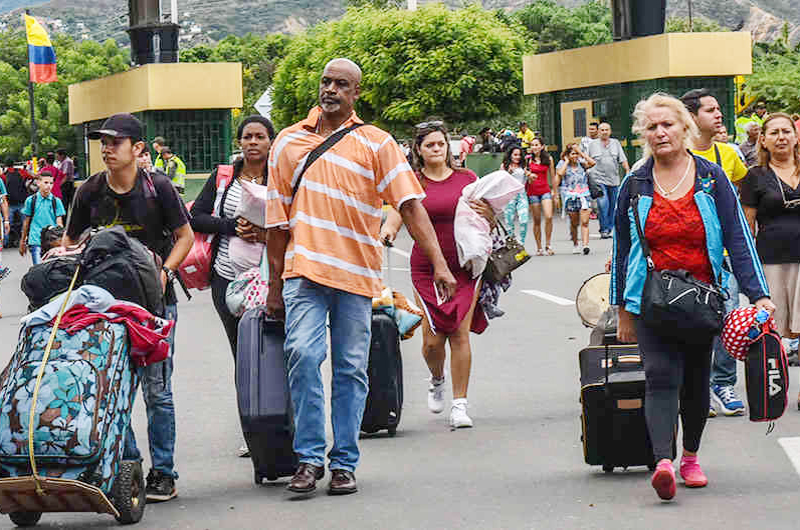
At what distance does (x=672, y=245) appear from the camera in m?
7.00

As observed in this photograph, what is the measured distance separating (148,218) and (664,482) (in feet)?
8.24

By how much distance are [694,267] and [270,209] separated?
1.86 meters

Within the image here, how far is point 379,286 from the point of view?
7.52m

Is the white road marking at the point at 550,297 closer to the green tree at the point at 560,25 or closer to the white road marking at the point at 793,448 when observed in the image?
the white road marking at the point at 793,448

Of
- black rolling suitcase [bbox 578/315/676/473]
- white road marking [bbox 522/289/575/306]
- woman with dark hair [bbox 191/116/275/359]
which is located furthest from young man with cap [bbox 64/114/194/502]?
white road marking [bbox 522/289/575/306]

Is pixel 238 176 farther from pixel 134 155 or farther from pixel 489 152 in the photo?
pixel 489 152

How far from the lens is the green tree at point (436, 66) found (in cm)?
4078

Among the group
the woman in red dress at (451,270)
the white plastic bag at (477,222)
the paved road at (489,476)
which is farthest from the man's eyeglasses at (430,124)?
the paved road at (489,476)

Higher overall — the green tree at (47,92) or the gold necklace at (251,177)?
the green tree at (47,92)

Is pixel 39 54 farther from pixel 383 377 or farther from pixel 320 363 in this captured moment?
pixel 320 363

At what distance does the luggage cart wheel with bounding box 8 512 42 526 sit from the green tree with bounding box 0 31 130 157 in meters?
94.9

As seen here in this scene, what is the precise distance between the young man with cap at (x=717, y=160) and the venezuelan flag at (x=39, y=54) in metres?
26.7

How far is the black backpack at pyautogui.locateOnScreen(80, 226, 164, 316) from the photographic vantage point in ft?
22.8

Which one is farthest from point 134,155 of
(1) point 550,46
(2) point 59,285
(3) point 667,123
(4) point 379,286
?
(1) point 550,46
